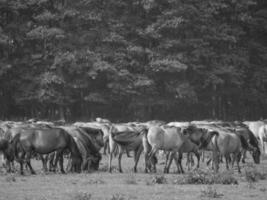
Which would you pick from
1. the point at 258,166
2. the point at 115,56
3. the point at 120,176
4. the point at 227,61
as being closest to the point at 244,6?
the point at 227,61

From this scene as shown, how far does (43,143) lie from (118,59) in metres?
28.2

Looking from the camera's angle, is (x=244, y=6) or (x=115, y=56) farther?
(x=244, y=6)

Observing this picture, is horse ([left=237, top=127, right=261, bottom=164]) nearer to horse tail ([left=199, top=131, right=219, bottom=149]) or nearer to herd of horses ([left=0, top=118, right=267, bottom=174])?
herd of horses ([left=0, top=118, right=267, bottom=174])

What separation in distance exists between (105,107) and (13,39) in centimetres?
827

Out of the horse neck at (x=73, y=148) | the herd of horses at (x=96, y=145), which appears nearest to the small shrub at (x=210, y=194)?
the herd of horses at (x=96, y=145)

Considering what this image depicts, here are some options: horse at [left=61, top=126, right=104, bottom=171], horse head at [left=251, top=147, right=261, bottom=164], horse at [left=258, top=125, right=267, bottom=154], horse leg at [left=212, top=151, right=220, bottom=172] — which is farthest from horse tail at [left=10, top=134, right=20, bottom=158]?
horse at [left=258, top=125, right=267, bottom=154]

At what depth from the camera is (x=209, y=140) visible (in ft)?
75.8

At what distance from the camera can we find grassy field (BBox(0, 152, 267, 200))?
610 inches

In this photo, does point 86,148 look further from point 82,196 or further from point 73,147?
point 82,196

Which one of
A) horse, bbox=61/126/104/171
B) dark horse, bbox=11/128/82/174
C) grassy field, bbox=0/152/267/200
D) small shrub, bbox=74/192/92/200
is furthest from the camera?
horse, bbox=61/126/104/171

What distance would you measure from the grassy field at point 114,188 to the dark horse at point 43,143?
3.43ft

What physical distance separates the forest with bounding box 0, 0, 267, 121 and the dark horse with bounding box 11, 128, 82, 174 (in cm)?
2470

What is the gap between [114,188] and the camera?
1712cm

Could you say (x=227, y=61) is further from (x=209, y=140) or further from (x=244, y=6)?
(x=209, y=140)
